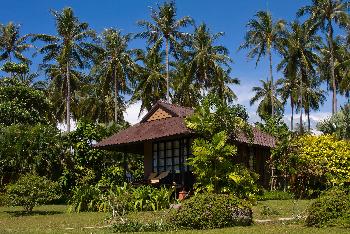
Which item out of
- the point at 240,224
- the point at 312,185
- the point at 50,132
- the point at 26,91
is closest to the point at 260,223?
the point at 240,224

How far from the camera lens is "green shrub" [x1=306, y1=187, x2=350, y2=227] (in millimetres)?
11430

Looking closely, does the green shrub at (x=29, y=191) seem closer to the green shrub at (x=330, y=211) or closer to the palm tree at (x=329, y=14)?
the green shrub at (x=330, y=211)

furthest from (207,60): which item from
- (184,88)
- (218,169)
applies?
(218,169)

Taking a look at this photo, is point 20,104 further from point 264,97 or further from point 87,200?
point 264,97

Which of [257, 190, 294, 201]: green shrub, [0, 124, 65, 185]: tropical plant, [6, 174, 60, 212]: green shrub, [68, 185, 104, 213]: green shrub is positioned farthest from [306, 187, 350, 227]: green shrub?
[0, 124, 65, 185]: tropical plant

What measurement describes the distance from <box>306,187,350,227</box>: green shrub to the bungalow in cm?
1051

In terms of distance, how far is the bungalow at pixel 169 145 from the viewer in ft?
78.2

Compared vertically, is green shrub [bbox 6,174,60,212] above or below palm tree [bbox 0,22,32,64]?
below

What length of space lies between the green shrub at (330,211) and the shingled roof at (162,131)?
34.5 ft

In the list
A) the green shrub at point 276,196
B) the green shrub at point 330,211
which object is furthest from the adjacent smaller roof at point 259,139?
the green shrub at point 330,211

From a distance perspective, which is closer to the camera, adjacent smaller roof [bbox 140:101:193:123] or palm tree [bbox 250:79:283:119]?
adjacent smaller roof [bbox 140:101:193:123]

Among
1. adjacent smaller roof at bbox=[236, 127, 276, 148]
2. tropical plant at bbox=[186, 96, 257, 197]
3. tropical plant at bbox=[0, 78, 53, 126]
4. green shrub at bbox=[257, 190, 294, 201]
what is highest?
tropical plant at bbox=[0, 78, 53, 126]

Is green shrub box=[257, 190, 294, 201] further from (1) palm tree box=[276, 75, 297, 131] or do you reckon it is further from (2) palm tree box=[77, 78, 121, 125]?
(1) palm tree box=[276, 75, 297, 131]

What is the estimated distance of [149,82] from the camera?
143ft
